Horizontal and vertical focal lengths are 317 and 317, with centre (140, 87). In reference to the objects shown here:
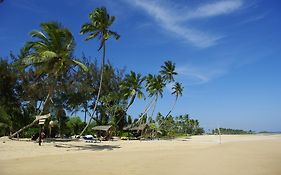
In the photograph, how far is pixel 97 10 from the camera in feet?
109

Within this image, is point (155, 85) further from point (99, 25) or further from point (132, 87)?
point (99, 25)

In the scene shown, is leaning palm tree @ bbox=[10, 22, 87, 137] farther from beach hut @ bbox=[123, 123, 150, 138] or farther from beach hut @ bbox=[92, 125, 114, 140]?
beach hut @ bbox=[123, 123, 150, 138]

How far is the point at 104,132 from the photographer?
38.9 meters

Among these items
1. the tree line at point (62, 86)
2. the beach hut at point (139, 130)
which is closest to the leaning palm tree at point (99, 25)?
the tree line at point (62, 86)

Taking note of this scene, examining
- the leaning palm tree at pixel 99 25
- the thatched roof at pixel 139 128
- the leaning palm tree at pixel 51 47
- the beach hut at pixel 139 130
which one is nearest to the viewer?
the leaning palm tree at pixel 51 47

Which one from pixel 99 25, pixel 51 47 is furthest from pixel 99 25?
pixel 51 47

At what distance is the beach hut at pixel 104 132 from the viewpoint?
36.9 m

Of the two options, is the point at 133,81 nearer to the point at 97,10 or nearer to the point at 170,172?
the point at 97,10

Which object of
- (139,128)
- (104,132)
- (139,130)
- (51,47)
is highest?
(51,47)

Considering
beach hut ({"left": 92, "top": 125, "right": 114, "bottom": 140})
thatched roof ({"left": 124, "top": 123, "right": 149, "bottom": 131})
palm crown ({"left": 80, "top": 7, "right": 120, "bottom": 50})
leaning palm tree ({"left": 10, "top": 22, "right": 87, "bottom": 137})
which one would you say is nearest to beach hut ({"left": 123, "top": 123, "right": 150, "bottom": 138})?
thatched roof ({"left": 124, "top": 123, "right": 149, "bottom": 131})

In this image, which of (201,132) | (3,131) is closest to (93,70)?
(3,131)

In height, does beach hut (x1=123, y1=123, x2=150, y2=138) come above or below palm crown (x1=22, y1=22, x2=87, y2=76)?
below

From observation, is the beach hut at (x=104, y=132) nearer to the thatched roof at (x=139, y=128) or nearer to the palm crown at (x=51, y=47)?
the thatched roof at (x=139, y=128)

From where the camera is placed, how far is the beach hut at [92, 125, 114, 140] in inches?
1454
